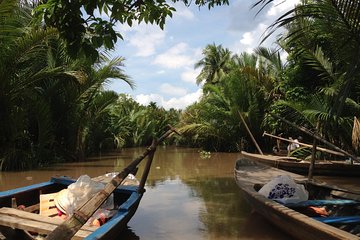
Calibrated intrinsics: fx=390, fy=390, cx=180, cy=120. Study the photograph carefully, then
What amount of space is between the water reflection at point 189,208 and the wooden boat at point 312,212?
0.51 meters

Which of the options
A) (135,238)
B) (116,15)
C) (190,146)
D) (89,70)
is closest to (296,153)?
(89,70)

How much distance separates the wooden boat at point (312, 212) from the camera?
387cm

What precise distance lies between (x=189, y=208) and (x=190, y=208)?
2 cm

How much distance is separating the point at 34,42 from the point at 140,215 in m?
6.66

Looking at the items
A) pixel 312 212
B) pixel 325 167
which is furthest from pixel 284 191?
pixel 325 167

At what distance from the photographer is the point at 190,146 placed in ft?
90.7

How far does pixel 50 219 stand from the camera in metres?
4.48

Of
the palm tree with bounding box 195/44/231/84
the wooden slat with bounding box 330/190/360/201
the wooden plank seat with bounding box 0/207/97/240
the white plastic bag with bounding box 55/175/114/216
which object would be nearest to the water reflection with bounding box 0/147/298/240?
the white plastic bag with bounding box 55/175/114/216

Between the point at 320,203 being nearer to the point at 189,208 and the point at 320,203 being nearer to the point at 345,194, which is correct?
the point at 345,194

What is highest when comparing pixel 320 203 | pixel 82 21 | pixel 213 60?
pixel 213 60

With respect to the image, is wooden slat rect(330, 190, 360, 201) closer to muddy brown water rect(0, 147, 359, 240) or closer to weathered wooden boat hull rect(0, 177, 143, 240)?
muddy brown water rect(0, 147, 359, 240)

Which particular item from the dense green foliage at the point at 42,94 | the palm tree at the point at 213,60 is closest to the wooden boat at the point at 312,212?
the dense green foliage at the point at 42,94

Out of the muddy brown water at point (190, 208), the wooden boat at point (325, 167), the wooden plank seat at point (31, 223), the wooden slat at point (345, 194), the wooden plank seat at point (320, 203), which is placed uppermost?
the wooden boat at point (325, 167)

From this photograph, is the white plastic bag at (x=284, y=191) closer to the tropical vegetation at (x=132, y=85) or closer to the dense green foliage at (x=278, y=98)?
the tropical vegetation at (x=132, y=85)
